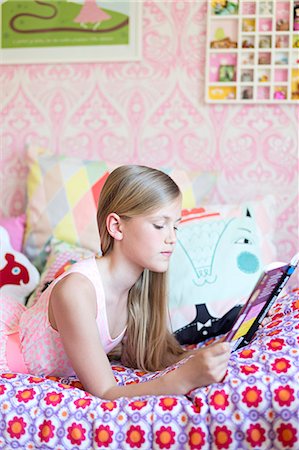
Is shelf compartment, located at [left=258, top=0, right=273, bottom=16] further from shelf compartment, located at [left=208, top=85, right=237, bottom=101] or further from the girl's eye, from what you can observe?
the girl's eye

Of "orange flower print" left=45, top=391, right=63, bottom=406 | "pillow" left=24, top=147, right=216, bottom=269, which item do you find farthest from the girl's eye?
"orange flower print" left=45, top=391, right=63, bottom=406

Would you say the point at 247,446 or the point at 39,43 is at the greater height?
the point at 39,43

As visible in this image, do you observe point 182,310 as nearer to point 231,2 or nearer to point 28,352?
point 28,352

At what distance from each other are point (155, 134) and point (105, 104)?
0.21m

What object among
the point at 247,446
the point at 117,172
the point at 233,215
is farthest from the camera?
Result: the point at 233,215

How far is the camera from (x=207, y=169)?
6.86ft

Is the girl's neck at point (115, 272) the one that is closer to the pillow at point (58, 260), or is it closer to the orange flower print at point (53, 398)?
the orange flower print at point (53, 398)

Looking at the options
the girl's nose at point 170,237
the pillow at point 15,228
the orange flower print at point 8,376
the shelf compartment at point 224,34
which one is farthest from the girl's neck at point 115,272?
the shelf compartment at point 224,34

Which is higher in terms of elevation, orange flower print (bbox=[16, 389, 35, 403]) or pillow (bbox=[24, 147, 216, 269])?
pillow (bbox=[24, 147, 216, 269])

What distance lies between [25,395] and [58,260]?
698mm

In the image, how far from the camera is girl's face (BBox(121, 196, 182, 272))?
1278 millimetres

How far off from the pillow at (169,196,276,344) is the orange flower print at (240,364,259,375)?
0.48m

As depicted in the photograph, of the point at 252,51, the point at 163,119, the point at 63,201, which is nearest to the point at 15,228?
the point at 63,201

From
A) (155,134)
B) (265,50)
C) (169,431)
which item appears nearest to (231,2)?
(265,50)
